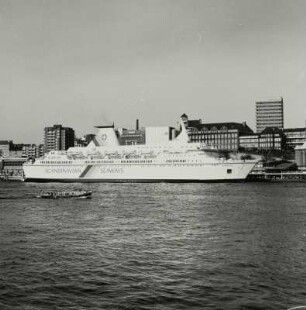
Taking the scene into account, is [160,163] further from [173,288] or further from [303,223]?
[173,288]

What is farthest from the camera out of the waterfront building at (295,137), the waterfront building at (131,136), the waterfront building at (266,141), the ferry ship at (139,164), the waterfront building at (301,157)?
the waterfront building at (131,136)

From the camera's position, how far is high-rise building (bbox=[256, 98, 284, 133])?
18825cm

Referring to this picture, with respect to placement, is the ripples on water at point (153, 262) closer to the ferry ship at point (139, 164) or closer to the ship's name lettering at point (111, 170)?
the ferry ship at point (139, 164)

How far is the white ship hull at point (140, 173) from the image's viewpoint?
85.8 metres

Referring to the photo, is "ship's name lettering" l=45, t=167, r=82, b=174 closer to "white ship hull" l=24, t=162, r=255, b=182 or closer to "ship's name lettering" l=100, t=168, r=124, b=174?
"white ship hull" l=24, t=162, r=255, b=182

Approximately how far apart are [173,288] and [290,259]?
6.58 m

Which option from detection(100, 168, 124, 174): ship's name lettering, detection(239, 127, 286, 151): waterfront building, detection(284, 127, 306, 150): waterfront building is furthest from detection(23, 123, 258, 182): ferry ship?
detection(284, 127, 306, 150): waterfront building

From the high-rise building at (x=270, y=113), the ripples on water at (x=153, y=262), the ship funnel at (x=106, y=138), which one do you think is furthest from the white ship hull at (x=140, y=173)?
the high-rise building at (x=270, y=113)

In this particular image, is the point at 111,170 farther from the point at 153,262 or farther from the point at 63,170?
the point at 153,262

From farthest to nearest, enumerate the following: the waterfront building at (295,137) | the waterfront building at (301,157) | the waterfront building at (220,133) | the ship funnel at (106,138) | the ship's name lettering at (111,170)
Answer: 1. the waterfront building at (295,137)
2. the waterfront building at (220,133)
3. the waterfront building at (301,157)
4. the ship funnel at (106,138)
5. the ship's name lettering at (111,170)

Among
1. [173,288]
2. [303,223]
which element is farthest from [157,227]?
[173,288]

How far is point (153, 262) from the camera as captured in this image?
1933 centimetres

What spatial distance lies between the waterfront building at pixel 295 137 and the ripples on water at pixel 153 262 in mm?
136164

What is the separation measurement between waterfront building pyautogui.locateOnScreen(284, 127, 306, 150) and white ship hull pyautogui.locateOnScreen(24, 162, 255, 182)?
83.6m
